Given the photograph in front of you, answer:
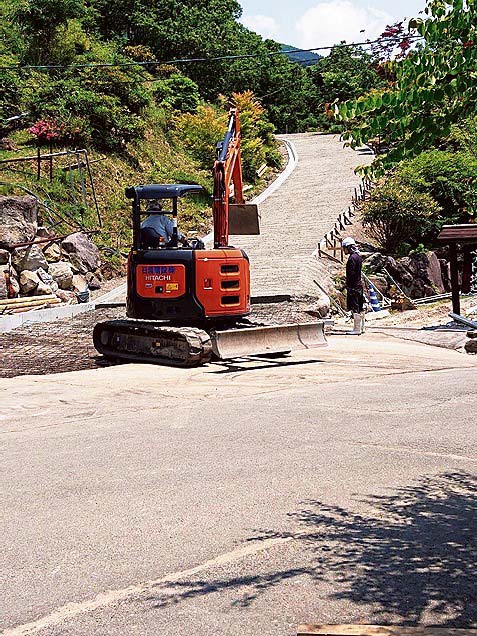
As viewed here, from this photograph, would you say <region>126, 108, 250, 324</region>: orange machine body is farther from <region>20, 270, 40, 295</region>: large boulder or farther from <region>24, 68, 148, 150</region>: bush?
<region>24, 68, 148, 150</region>: bush

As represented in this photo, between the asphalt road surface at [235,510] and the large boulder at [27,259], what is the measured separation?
1168 cm

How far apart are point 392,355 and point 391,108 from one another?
32.8 ft

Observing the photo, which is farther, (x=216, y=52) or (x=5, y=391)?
(x=216, y=52)

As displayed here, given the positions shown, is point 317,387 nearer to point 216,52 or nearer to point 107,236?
point 107,236

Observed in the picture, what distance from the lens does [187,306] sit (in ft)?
45.7

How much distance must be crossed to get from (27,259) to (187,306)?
9672mm

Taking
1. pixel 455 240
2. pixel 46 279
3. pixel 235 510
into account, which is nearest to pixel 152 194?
pixel 455 240

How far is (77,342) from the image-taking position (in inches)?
661

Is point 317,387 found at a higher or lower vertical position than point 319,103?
lower

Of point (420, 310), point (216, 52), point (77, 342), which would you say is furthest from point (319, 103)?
point (77, 342)

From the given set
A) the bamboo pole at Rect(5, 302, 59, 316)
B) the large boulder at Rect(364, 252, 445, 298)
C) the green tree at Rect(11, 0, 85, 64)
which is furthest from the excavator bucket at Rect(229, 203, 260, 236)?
the green tree at Rect(11, 0, 85, 64)

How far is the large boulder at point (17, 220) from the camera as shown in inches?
890

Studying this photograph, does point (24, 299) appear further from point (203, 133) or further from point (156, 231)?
point (203, 133)

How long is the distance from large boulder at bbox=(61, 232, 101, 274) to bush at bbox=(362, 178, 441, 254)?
371 inches
